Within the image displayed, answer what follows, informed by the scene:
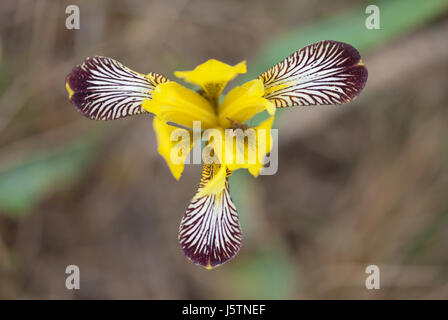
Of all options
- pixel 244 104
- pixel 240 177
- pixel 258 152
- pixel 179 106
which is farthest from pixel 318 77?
pixel 240 177

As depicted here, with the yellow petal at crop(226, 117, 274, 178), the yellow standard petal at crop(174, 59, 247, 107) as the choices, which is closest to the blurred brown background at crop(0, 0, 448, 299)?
the yellow standard petal at crop(174, 59, 247, 107)

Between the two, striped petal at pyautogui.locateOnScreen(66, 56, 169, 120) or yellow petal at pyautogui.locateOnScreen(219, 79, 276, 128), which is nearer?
yellow petal at pyautogui.locateOnScreen(219, 79, 276, 128)

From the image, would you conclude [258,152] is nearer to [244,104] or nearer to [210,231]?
[244,104]

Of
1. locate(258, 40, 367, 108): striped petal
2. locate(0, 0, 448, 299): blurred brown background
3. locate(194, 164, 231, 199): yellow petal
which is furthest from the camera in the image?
locate(0, 0, 448, 299): blurred brown background

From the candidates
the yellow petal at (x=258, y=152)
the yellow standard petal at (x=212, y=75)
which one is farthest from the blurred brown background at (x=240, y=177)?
the yellow petal at (x=258, y=152)

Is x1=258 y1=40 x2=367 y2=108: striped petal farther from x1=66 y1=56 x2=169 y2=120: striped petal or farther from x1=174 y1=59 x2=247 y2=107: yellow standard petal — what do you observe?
x1=66 y1=56 x2=169 y2=120: striped petal

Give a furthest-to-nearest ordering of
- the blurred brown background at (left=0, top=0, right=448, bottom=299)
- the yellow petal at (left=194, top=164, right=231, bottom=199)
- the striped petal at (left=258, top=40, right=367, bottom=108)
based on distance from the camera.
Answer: the blurred brown background at (left=0, top=0, right=448, bottom=299) → the striped petal at (left=258, top=40, right=367, bottom=108) → the yellow petal at (left=194, top=164, right=231, bottom=199)

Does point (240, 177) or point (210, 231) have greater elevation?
point (240, 177)
